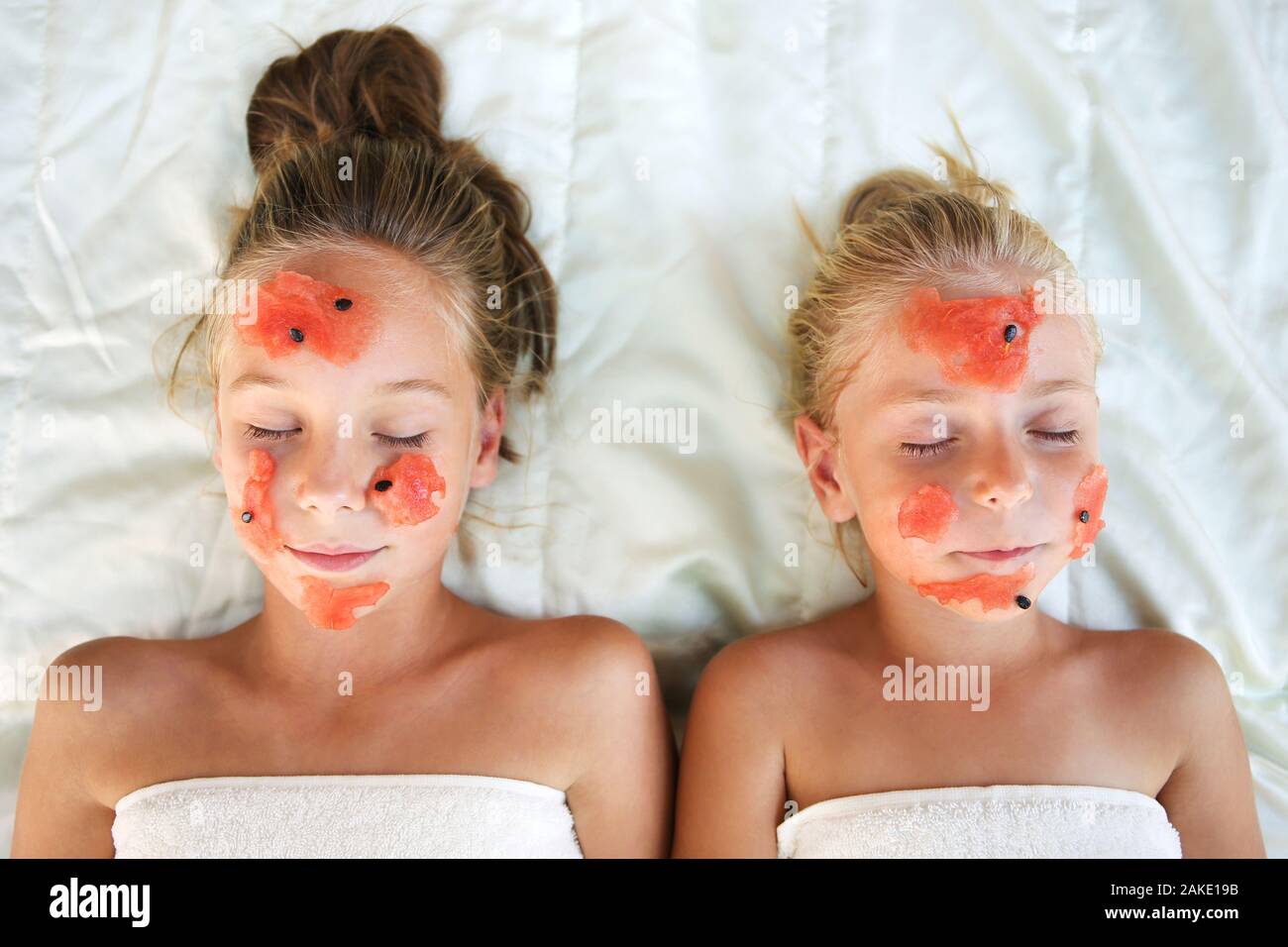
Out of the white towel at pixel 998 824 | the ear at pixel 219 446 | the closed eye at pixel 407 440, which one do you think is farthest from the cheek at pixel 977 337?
the ear at pixel 219 446

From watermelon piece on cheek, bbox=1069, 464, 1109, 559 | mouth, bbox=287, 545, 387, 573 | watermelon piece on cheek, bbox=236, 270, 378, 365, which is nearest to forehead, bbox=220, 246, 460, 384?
watermelon piece on cheek, bbox=236, 270, 378, 365

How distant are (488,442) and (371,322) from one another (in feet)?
0.97

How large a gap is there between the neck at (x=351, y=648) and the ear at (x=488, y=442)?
178mm

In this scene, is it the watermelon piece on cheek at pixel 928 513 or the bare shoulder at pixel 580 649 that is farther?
the bare shoulder at pixel 580 649

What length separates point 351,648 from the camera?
181cm

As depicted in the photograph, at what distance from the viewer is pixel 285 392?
1.65 m

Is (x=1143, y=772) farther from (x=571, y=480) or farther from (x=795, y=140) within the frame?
(x=795, y=140)

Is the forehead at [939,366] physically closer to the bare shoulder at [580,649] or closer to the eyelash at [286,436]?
the bare shoulder at [580,649]

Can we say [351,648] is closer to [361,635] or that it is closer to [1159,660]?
[361,635]

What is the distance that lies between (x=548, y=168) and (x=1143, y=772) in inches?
53.7

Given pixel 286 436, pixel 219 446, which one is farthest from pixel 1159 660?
pixel 219 446

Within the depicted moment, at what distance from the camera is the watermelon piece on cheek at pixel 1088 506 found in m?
1.64

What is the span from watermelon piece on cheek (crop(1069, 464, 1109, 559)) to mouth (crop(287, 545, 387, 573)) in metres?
0.99

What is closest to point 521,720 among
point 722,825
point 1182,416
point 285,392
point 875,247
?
point 722,825
